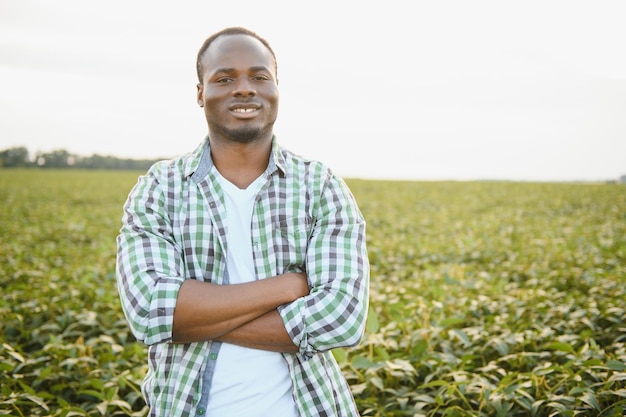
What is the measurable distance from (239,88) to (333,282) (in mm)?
715

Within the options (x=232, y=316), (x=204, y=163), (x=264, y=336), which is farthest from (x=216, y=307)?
(x=204, y=163)

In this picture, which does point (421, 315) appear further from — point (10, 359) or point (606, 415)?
point (10, 359)

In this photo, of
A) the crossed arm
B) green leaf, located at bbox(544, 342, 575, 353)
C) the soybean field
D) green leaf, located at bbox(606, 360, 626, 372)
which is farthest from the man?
green leaf, located at bbox(544, 342, 575, 353)

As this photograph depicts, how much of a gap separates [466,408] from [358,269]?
132cm

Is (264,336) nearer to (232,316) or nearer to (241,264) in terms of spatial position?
A: (232,316)

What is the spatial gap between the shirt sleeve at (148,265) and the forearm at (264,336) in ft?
0.68

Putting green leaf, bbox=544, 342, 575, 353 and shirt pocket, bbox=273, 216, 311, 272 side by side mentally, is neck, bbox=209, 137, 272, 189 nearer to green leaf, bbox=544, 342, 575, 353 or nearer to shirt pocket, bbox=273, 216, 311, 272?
shirt pocket, bbox=273, 216, 311, 272

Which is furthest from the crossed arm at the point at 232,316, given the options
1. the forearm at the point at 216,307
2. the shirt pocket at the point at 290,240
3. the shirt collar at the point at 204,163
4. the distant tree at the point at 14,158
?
the distant tree at the point at 14,158

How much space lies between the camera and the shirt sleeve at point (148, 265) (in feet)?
5.30

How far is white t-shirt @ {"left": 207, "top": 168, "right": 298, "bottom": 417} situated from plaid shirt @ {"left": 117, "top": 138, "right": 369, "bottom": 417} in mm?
33

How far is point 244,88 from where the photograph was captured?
174 cm

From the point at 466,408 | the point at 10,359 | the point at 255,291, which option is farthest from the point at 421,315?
the point at 10,359

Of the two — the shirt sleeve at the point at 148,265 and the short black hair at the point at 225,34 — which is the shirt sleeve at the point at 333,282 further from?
the short black hair at the point at 225,34

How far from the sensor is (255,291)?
1646mm
